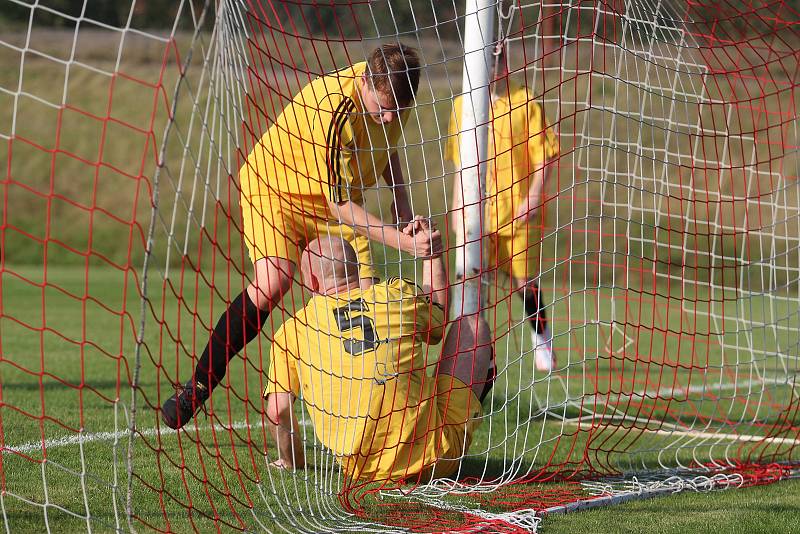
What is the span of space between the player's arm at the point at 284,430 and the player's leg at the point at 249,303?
24 cm

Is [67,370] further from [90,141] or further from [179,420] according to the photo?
[90,141]

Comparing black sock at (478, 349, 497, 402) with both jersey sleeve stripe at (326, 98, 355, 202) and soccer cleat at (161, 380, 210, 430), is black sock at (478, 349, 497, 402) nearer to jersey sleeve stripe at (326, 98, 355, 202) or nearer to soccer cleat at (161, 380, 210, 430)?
jersey sleeve stripe at (326, 98, 355, 202)

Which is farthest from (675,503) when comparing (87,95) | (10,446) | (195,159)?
(87,95)

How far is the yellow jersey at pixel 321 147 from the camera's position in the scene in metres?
3.93

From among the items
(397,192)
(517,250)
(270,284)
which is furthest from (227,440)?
(517,250)

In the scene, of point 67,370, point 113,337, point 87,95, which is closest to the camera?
point 67,370

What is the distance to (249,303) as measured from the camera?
13.5 ft

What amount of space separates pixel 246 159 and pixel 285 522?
1.34 meters

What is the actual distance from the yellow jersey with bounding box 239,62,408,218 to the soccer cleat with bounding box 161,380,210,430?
0.78m

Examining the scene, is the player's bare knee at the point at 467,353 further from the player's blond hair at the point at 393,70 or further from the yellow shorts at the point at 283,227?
the player's blond hair at the point at 393,70

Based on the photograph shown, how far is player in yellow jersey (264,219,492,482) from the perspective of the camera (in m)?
3.67

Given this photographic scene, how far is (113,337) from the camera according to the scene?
7918 millimetres

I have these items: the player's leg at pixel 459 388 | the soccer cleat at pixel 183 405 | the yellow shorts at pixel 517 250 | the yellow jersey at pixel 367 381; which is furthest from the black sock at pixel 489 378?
the yellow shorts at pixel 517 250

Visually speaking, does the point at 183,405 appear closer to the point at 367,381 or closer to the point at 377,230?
the point at 367,381
